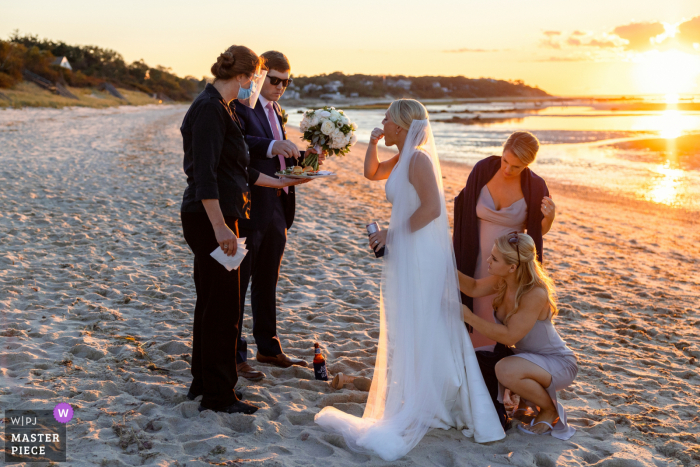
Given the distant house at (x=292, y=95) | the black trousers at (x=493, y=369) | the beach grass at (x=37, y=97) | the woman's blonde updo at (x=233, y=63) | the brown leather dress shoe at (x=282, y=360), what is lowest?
the brown leather dress shoe at (x=282, y=360)

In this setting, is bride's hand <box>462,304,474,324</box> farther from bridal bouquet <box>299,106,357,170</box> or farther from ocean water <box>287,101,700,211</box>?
ocean water <box>287,101,700,211</box>

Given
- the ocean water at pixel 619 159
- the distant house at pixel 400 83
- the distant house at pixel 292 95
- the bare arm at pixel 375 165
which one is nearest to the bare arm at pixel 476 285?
the bare arm at pixel 375 165

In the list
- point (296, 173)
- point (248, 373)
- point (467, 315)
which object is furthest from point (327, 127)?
point (248, 373)

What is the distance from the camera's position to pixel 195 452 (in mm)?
2891

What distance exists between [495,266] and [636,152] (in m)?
20.3

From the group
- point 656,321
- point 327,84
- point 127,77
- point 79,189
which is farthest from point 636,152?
point 327,84

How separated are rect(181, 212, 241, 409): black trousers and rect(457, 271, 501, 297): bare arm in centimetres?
151

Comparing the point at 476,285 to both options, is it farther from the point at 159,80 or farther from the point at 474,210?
the point at 159,80

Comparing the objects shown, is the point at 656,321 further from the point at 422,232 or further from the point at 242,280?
the point at 242,280

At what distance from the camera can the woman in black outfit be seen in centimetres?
291

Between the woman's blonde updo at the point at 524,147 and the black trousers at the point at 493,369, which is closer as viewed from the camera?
the black trousers at the point at 493,369

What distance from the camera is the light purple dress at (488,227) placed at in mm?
3637

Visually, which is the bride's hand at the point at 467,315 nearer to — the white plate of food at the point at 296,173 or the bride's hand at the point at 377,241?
the bride's hand at the point at 377,241

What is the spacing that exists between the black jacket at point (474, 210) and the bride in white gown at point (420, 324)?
1.55ft
